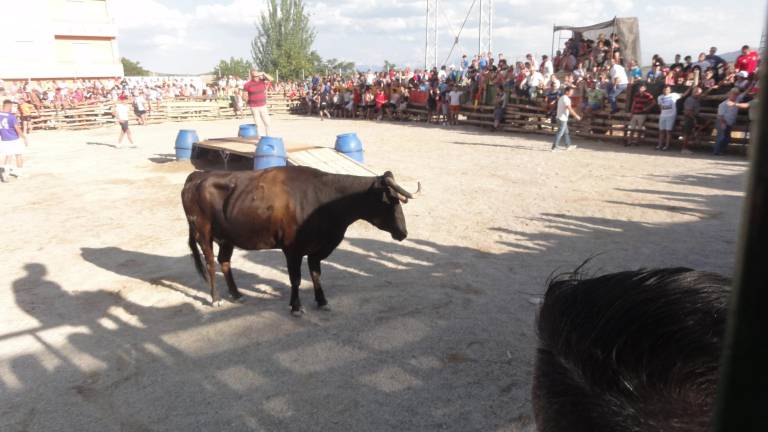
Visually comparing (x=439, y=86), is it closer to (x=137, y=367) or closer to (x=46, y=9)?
(x=137, y=367)

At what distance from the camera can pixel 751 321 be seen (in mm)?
461

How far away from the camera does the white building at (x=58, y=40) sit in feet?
124

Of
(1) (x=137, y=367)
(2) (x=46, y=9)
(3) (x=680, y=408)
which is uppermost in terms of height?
(2) (x=46, y=9)

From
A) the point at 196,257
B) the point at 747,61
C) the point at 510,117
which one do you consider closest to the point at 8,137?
the point at 196,257

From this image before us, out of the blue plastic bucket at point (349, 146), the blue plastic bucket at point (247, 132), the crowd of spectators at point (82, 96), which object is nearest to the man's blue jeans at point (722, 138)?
the blue plastic bucket at point (349, 146)

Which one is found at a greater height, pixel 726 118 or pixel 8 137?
pixel 726 118

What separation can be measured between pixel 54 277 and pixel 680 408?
21.3 ft

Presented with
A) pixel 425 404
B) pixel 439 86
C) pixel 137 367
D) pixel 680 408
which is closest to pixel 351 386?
pixel 425 404

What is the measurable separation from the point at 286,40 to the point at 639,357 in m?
59.9

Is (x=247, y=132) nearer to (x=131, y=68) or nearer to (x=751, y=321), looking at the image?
(x=751, y=321)

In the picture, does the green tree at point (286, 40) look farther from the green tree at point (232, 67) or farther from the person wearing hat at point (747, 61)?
the person wearing hat at point (747, 61)

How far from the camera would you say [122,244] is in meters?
7.15

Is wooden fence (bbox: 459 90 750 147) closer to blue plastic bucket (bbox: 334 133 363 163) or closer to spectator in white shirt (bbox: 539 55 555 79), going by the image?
spectator in white shirt (bbox: 539 55 555 79)

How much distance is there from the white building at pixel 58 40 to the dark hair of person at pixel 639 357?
46.2 meters
